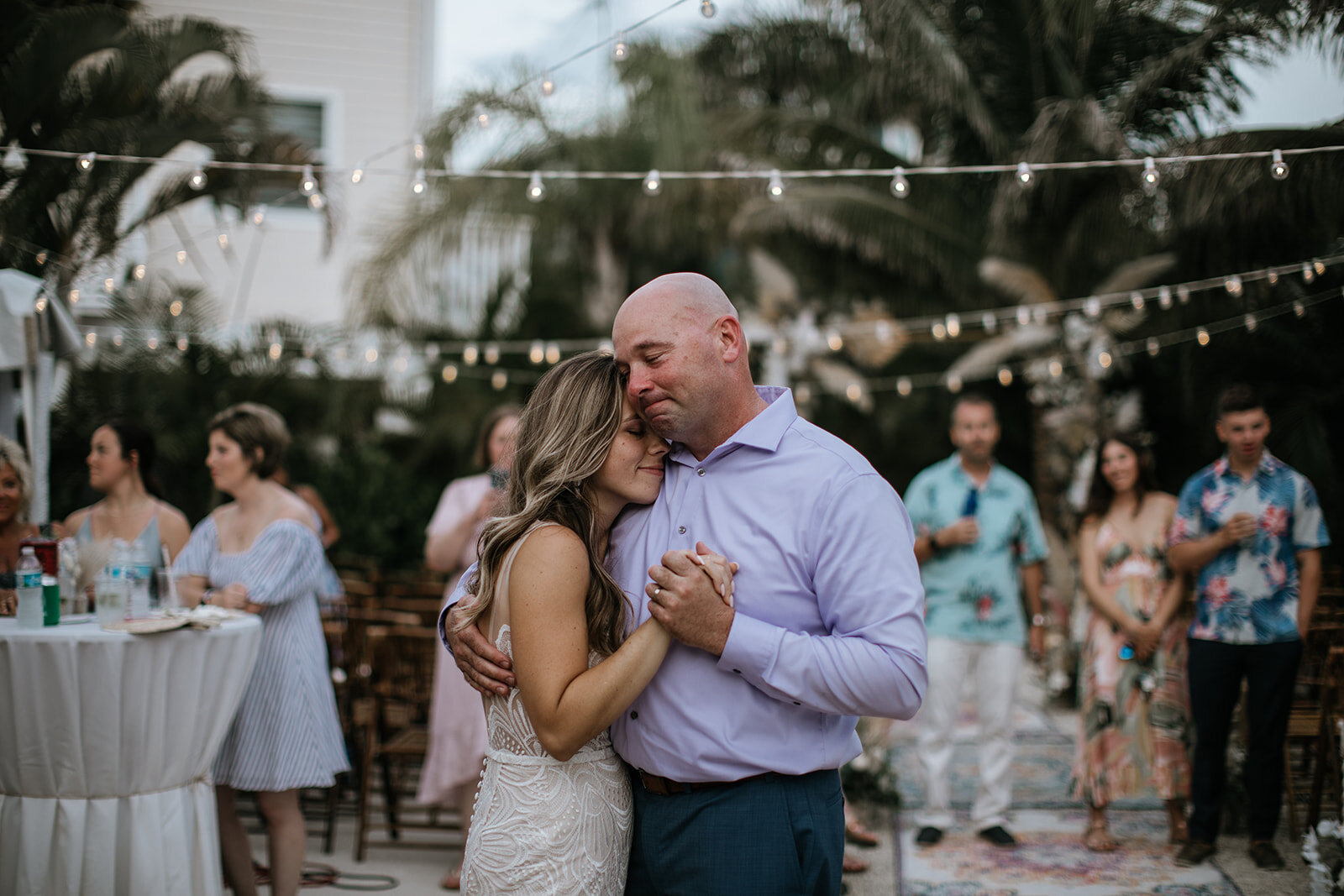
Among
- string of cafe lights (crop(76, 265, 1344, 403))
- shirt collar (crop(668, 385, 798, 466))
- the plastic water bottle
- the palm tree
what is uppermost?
the palm tree

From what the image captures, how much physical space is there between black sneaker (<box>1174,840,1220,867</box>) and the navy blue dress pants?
3.64 metres

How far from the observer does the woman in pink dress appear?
5.12 meters

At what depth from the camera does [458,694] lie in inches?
205

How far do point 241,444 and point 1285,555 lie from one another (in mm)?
4867

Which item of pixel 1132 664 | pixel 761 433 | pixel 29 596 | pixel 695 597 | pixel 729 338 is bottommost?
pixel 1132 664

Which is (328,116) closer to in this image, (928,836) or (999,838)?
(928,836)

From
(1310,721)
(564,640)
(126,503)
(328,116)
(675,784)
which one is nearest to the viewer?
(564,640)

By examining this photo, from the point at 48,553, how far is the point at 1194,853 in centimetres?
527

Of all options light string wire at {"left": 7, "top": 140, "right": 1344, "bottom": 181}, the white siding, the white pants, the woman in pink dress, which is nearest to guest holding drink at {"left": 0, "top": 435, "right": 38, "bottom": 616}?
light string wire at {"left": 7, "top": 140, "right": 1344, "bottom": 181}

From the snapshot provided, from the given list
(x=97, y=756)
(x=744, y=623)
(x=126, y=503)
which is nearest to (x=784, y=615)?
(x=744, y=623)

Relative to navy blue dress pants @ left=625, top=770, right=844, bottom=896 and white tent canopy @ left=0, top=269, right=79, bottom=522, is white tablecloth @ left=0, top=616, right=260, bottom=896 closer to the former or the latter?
white tent canopy @ left=0, top=269, right=79, bottom=522

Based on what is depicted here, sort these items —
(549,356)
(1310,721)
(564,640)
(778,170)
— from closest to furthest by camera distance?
(564,640) → (1310,721) → (778,170) → (549,356)

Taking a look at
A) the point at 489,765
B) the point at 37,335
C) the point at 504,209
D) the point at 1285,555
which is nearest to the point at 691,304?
the point at 489,765

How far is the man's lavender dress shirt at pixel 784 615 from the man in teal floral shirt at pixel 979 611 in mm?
3284
